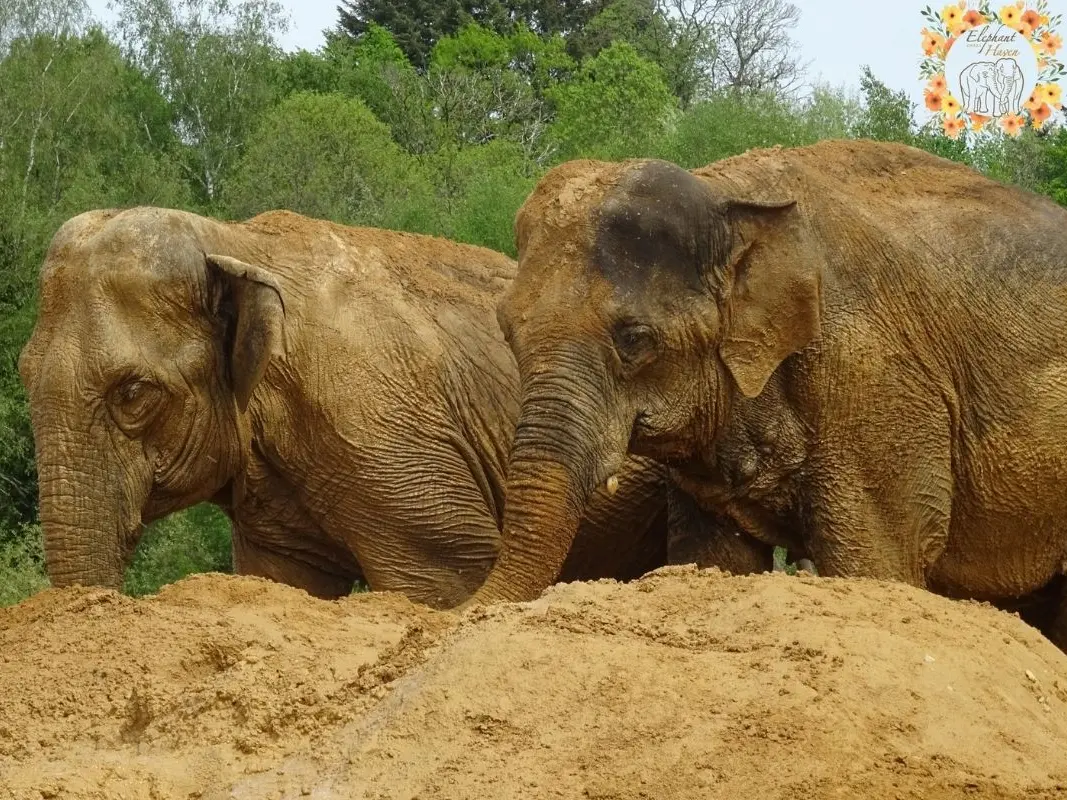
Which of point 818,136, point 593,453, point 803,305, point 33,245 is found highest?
point 818,136

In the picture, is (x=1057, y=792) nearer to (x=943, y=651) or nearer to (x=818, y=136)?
(x=943, y=651)

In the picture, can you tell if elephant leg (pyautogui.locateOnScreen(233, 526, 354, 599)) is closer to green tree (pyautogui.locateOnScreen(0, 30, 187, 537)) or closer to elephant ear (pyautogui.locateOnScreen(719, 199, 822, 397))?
elephant ear (pyautogui.locateOnScreen(719, 199, 822, 397))

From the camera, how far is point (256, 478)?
12336 millimetres

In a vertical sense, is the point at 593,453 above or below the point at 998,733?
above

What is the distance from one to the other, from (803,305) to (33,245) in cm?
2819

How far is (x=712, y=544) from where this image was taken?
1141cm

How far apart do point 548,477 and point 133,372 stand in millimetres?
2595

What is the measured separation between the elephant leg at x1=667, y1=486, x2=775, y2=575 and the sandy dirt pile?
3.24 meters

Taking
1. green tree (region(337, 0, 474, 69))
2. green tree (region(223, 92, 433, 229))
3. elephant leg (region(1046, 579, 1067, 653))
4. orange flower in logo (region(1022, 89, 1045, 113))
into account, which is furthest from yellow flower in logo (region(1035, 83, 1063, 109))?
elephant leg (region(1046, 579, 1067, 653))

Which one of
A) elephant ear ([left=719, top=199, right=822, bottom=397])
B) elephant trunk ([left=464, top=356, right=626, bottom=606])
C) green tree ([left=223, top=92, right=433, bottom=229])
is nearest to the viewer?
elephant trunk ([left=464, top=356, right=626, bottom=606])

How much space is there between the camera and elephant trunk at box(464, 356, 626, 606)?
1012 cm

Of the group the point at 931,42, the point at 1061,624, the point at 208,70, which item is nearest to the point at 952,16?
the point at 931,42

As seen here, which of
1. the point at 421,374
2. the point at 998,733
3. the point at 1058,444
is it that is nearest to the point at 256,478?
the point at 421,374

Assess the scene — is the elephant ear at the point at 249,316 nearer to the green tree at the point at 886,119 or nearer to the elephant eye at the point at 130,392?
the elephant eye at the point at 130,392
